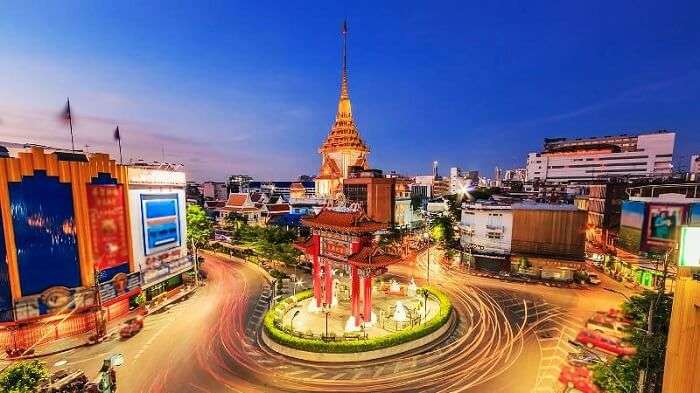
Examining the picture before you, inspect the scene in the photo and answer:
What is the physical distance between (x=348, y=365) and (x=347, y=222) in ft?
37.3

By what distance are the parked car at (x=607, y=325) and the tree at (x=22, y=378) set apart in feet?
131

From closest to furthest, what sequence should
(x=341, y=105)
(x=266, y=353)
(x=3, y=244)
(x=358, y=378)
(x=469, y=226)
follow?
1. (x=358, y=378)
2. (x=3, y=244)
3. (x=266, y=353)
4. (x=469, y=226)
5. (x=341, y=105)

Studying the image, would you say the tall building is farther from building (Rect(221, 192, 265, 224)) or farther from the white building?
the white building

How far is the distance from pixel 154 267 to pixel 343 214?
23.0m

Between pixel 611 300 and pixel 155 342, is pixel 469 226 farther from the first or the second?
pixel 155 342

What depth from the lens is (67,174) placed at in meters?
26.2

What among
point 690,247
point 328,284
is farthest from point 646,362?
point 328,284

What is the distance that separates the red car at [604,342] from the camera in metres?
24.1

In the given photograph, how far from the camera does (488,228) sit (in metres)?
47.8

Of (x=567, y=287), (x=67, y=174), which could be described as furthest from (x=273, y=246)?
(x=567, y=287)

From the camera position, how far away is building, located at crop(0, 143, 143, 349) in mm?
23438

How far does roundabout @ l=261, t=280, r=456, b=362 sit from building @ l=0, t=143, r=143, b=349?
618 inches

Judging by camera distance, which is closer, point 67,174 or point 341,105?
point 67,174

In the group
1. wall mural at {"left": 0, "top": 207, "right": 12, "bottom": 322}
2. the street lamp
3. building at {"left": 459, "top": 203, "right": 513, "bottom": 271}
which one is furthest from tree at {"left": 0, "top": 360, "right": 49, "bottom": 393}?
building at {"left": 459, "top": 203, "right": 513, "bottom": 271}
